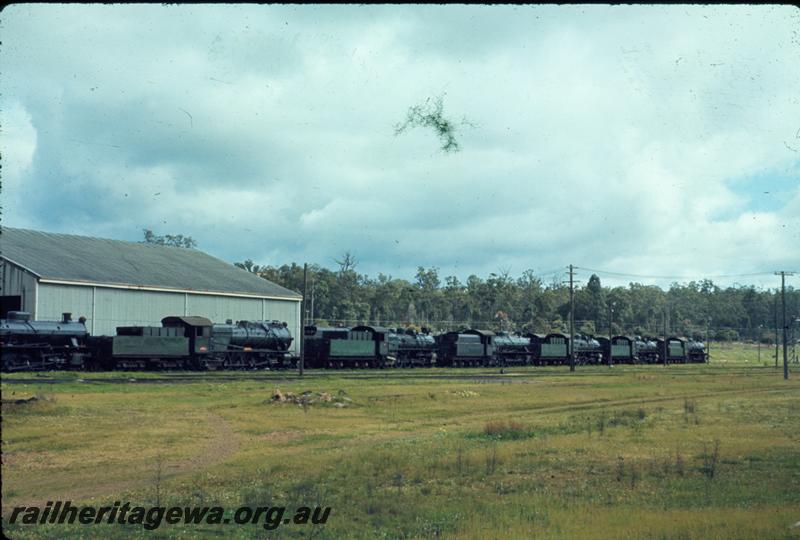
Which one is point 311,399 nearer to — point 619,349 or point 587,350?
point 587,350

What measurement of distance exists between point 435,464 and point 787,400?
1126 inches

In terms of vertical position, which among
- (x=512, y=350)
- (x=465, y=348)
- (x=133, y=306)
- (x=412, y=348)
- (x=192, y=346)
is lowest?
(x=512, y=350)

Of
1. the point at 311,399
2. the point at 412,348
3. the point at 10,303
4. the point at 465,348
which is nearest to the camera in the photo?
the point at 311,399

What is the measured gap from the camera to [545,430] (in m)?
26.5

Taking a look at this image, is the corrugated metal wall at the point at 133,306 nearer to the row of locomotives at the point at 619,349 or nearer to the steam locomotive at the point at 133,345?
the steam locomotive at the point at 133,345

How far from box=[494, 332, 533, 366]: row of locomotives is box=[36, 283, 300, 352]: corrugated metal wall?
2235 centimetres

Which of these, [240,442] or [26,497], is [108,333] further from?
[26,497]

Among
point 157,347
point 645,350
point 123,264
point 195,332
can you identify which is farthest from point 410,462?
point 645,350

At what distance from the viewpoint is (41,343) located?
154ft

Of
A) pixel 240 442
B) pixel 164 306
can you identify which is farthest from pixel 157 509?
pixel 164 306

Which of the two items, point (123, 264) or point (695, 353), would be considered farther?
point (695, 353)

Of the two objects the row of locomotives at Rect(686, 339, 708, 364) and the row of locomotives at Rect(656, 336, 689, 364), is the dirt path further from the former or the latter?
the row of locomotives at Rect(686, 339, 708, 364)

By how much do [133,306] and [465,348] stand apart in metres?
33.4

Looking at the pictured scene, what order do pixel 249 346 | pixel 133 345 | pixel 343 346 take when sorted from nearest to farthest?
pixel 133 345 < pixel 249 346 < pixel 343 346
